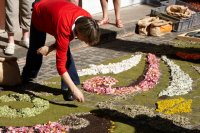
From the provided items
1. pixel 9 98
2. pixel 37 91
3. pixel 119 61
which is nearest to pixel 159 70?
pixel 119 61

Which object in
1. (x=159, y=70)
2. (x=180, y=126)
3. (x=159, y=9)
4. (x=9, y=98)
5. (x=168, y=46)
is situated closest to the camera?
(x=180, y=126)

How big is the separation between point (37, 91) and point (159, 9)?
6.59m

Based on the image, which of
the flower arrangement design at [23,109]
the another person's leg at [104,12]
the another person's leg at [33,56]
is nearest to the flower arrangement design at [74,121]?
the flower arrangement design at [23,109]

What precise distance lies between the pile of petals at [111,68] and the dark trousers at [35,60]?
0.98 metres

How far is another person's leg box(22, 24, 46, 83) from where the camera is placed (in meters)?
6.77

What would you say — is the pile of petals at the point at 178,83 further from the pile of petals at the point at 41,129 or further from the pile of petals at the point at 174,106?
the pile of petals at the point at 41,129

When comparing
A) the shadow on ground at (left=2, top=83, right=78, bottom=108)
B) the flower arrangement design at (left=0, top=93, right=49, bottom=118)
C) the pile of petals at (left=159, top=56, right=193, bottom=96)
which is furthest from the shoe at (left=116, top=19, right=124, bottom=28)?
the flower arrangement design at (left=0, top=93, right=49, bottom=118)

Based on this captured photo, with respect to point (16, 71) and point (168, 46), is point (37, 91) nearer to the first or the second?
point (16, 71)

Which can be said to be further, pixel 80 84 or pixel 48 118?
pixel 80 84

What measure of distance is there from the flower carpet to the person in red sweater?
377 mm

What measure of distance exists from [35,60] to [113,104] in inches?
55.3

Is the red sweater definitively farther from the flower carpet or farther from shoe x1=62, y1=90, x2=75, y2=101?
shoe x1=62, y1=90, x2=75, y2=101

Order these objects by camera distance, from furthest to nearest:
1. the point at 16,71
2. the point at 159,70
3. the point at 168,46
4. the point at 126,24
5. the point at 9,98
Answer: the point at 126,24 → the point at 168,46 → the point at 159,70 → the point at 16,71 → the point at 9,98

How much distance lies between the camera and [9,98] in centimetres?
663
